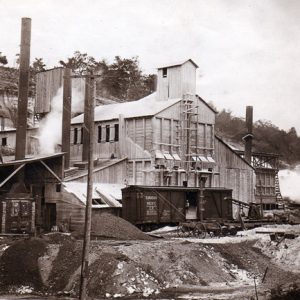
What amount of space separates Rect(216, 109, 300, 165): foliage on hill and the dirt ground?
64100 millimetres

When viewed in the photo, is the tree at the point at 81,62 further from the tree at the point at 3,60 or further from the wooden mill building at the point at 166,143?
the wooden mill building at the point at 166,143

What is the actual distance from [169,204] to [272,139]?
62122 mm

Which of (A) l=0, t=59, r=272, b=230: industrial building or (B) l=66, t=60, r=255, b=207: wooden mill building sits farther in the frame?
(B) l=66, t=60, r=255, b=207: wooden mill building

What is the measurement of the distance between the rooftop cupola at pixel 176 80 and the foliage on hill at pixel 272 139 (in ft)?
150

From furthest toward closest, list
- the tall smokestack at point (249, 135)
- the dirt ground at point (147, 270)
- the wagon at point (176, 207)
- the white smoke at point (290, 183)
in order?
the white smoke at point (290, 183)
the tall smokestack at point (249, 135)
the wagon at point (176, 207)
the dirt ground at point (147, 270)

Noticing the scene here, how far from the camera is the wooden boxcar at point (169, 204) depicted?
34812mm

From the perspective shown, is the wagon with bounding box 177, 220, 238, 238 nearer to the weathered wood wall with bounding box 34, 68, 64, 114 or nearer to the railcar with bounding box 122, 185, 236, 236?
the railcar with bounding box 122, 185, 236, 236

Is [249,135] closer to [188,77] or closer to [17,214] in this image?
[188,77]

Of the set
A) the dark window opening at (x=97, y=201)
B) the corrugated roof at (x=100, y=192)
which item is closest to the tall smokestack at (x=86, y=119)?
the corrugated roof at (x=100, y=192)

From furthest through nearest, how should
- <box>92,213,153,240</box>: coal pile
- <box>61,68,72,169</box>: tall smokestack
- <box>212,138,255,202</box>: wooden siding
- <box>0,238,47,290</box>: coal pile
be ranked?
<box>212,138,255,202</box>: wooden siding → <box>61,68,72,169</box>: tall smokestack → <box>92,213,153,240</box>: coal pile → <box>0,238,47,290</box>: coal pile

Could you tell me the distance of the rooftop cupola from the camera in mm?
43938

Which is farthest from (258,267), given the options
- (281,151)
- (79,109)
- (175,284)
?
(281,151)

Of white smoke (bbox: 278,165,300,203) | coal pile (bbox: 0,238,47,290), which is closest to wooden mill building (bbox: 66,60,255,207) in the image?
coal pile (bbox: 0,238,47,290)

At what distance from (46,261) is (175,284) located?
598 cm
